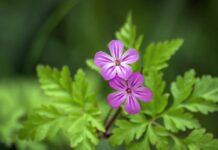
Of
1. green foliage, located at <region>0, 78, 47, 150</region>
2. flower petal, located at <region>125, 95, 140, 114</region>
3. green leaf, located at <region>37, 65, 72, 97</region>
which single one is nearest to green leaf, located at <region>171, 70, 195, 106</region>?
flower petal, located at <region>125, 95, 140, 114</region>

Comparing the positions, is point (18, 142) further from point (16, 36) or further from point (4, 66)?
point (16, 36)

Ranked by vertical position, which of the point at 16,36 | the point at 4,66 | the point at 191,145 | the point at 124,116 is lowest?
the point at 191,145

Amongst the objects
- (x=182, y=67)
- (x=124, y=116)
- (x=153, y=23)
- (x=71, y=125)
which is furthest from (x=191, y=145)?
(x=153, y=23)

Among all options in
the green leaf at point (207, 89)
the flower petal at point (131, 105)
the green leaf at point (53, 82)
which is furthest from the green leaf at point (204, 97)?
the green leaf at point (53, 82)

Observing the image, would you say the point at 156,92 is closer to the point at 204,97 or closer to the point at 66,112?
the point at 204,97

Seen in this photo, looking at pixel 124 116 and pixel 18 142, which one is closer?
pixel 124 116

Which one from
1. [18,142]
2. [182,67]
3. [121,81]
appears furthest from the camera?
[182,67]

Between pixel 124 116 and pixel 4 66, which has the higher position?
pixel 4 66
